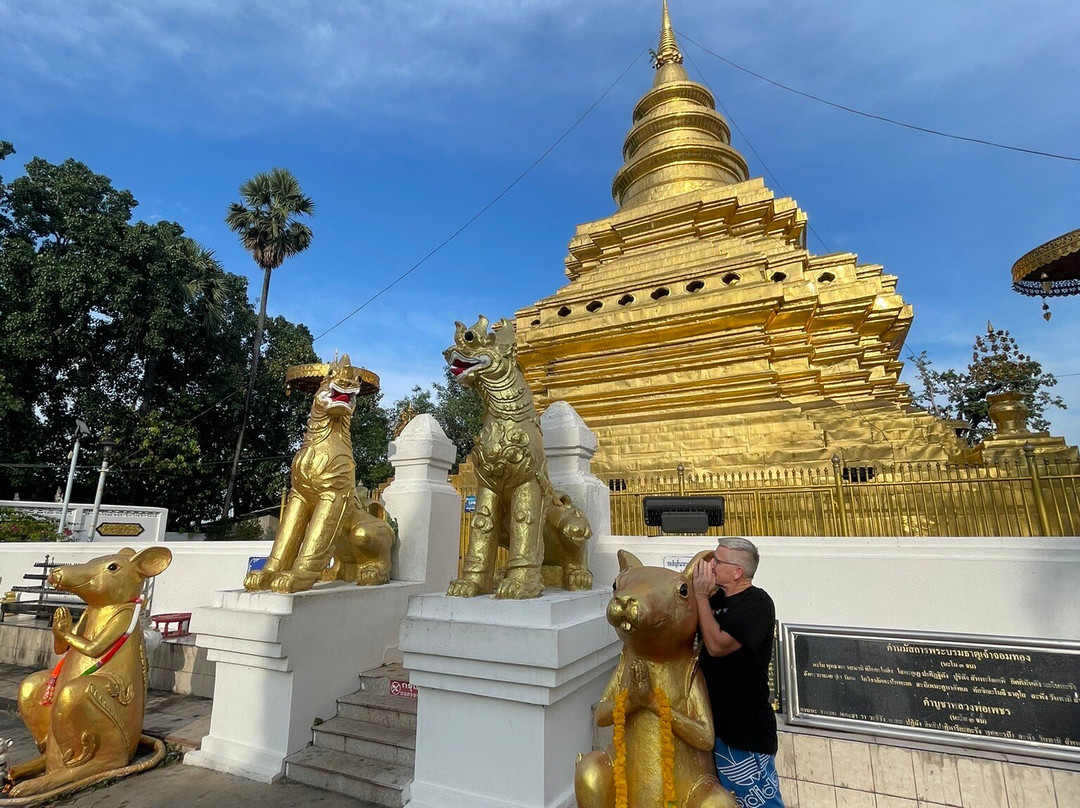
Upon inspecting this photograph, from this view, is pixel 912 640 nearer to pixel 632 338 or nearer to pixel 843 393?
pixel 843 393

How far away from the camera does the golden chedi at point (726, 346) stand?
10.1 m

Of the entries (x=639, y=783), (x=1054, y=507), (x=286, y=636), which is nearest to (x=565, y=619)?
(x=639, y=783)

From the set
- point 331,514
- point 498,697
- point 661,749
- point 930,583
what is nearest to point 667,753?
point 661,749

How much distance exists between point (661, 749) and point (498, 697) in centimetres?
105

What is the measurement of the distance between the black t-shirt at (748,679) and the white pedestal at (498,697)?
87 centimetres

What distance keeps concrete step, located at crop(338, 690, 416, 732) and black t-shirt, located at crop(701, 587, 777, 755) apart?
110 inches

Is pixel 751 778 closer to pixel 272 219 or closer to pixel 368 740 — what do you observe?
pixel 368 740

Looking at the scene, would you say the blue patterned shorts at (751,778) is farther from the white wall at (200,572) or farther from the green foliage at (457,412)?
the green foliage at (457,412)

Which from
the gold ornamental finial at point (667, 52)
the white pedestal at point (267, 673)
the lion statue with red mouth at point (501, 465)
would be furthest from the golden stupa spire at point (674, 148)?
the white pedestal at point (267, 673)

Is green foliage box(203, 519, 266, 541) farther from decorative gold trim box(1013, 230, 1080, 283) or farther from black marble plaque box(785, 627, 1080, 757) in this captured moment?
decorative gold trim box(1013, 230, 1080, 283)

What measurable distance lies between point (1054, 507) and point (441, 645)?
6.64 meters

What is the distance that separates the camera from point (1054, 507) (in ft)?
19.7

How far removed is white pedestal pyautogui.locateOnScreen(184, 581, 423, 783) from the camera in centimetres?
419

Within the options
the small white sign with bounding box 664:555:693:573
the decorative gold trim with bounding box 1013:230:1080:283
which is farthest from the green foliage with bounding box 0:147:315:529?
the decorative gold trim with bounding box 1013:230:1080:283
